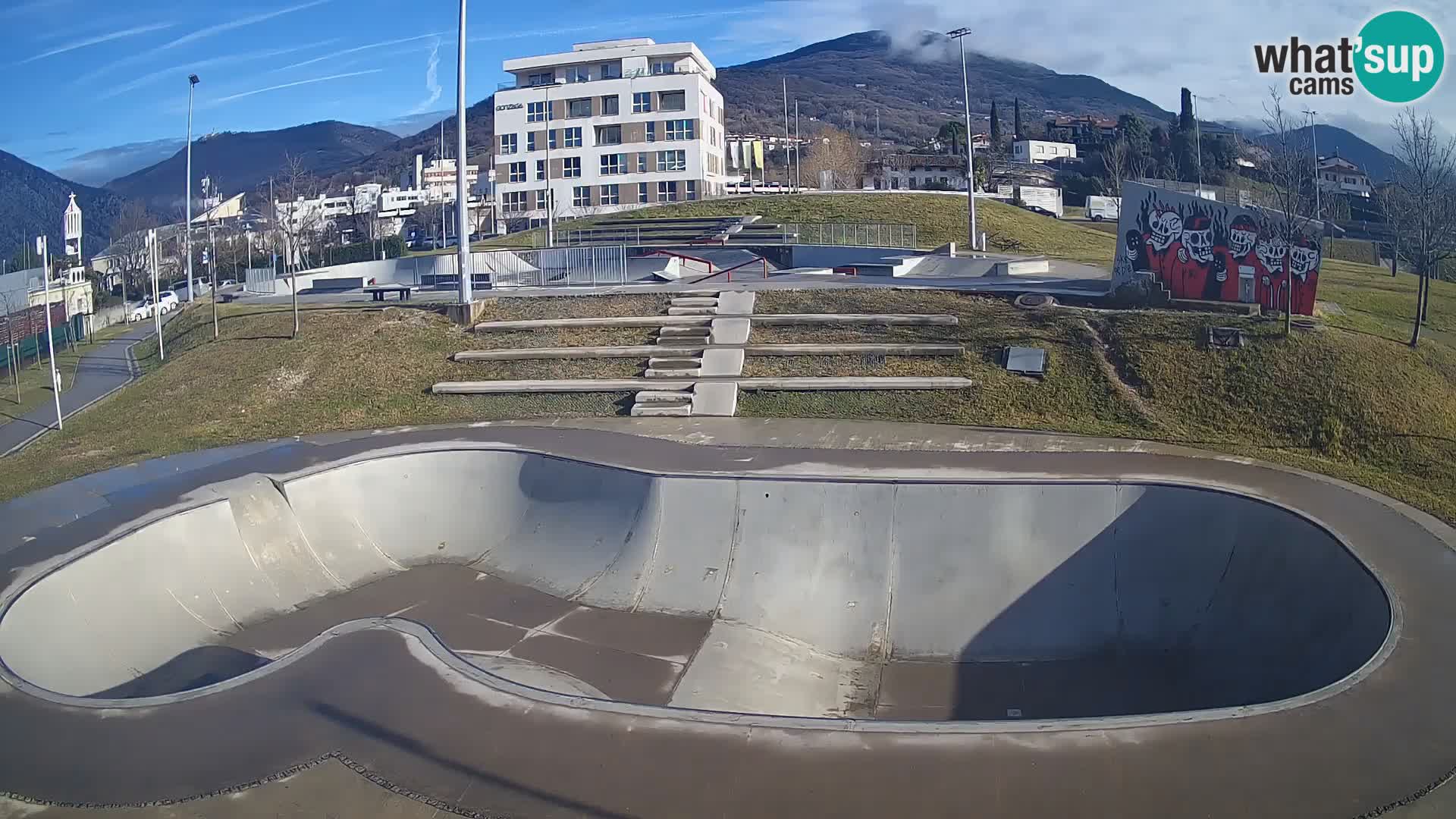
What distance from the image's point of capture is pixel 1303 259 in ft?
71.8

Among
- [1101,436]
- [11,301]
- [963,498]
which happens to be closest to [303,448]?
[963,498]

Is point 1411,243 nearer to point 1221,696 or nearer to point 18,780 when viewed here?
point 1221,696

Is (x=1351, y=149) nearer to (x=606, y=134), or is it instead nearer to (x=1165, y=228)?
(x=606, y=134)

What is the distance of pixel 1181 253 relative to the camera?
24.9m

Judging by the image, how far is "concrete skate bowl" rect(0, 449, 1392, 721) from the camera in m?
12.9

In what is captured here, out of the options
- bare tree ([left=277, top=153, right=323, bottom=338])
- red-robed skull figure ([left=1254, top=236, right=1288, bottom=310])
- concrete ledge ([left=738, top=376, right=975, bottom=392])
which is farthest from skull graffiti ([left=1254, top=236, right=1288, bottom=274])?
bare tree ([left=277, top=153, right=323, bottom=338])

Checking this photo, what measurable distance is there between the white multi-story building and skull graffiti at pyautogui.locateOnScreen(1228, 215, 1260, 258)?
45161 mm

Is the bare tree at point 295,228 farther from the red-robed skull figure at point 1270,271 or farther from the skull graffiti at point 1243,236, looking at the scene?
the red-robed skull figure at point 1270,271

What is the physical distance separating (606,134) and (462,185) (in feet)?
135

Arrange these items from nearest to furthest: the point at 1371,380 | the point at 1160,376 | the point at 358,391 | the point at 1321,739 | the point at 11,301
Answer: the point at 1321,739, the point at 1371,380, the point at 1160,376, the point at 358,391, the point at 11,301

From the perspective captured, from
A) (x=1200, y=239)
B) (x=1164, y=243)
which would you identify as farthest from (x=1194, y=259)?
(x=1164, y=243)

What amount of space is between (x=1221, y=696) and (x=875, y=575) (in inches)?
196

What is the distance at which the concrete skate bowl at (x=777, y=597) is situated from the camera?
12852 millimetres

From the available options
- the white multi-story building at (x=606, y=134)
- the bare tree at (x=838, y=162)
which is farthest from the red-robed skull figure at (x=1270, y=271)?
the bare tree at (x=838, y=162)
